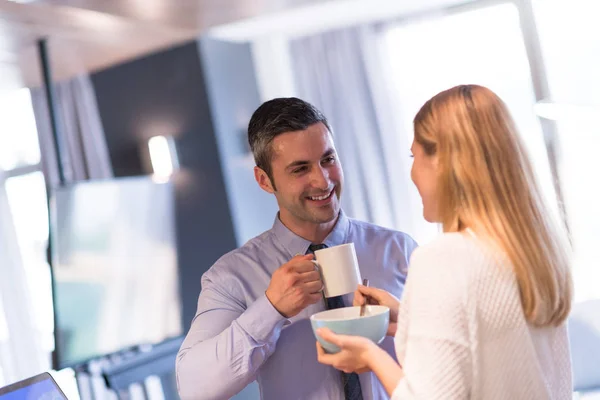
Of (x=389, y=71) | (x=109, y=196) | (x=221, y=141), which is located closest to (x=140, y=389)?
(x=109, y=196)

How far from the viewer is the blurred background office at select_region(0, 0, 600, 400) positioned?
422 centimetres

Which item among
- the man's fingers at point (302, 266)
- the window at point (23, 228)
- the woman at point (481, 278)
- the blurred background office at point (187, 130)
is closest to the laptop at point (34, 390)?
the man's fingers at point (302, 266)

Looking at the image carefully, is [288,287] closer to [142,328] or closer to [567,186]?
[142,328]

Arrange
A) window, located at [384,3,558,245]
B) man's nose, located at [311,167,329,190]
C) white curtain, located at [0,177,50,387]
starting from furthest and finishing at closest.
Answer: white curtain, located at [0,177,50,387], window, located at [384,3,558,245], man's nose, located at [311,167,329,190]

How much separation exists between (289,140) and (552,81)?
371 cm

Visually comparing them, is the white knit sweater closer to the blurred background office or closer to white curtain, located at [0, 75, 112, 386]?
the blurred background office

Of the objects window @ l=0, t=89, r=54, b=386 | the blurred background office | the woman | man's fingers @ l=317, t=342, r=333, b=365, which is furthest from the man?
window @ l=0, t=89, r=54, b=386

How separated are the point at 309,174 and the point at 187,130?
3167mm

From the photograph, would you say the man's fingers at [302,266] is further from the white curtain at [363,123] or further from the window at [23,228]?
the window at [23,228]

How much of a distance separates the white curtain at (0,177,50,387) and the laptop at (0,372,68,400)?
4.22 meters

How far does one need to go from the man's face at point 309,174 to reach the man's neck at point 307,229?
0.02 metres

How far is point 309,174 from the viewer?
6.07 feet

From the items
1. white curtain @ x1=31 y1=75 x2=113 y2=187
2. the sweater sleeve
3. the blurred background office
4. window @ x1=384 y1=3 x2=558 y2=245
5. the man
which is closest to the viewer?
the sweater sleeve

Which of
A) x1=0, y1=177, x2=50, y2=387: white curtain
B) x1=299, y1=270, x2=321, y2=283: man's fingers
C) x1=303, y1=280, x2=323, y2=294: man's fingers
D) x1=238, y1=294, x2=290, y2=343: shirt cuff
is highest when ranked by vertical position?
x1=299, y1=270, x2=321, y2=283: man's fingers
